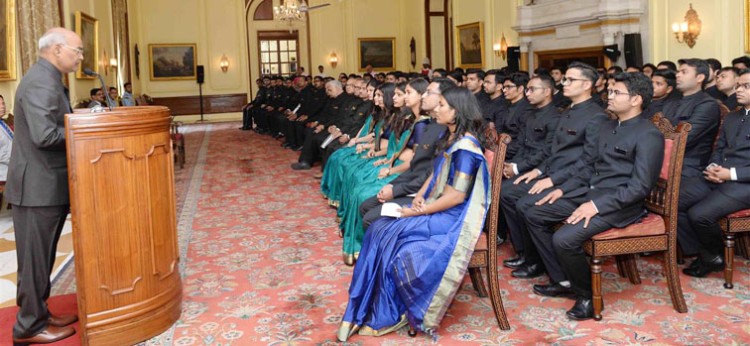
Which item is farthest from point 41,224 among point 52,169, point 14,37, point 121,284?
point 14,37

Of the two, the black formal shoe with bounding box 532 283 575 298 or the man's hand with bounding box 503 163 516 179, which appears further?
the man's hand with bounding box 503 163 516 179

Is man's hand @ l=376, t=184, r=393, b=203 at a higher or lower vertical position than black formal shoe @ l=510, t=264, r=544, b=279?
higher

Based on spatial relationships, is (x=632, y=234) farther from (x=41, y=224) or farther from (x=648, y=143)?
(x=41, y=224)

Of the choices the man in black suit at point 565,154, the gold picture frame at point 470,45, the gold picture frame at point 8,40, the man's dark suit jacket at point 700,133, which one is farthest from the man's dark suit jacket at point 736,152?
the gold picture frame at point 470,45

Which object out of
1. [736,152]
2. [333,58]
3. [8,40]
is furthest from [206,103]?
[736,152]

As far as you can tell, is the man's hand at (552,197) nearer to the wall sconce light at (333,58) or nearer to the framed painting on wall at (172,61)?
the wall sconce light at (333,58)

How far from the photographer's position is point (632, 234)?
390cm

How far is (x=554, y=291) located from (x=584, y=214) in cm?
66

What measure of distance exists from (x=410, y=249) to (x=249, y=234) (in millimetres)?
3001

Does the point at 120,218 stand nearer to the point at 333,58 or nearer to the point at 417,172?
the point at 417,172

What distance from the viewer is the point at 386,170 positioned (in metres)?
5.74

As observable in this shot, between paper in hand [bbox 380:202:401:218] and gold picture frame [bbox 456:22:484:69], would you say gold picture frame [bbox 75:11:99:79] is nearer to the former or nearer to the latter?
paper in hand [bbox 380:202:401:218]

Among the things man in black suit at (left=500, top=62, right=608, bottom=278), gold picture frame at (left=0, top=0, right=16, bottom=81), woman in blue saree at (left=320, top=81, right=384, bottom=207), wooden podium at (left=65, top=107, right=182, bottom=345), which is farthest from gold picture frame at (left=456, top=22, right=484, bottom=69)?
wooden podium at (left=65, top=107, right=182, bottom=345)

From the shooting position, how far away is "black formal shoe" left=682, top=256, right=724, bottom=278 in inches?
179
